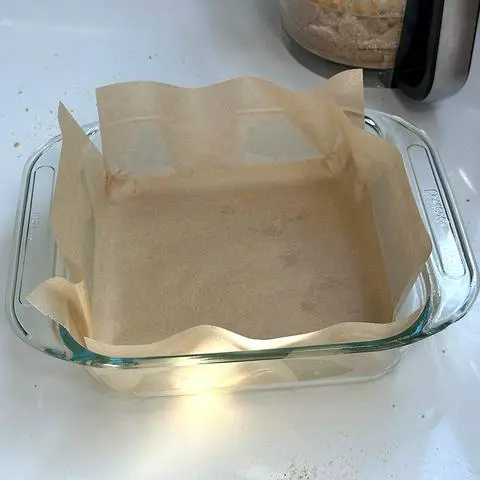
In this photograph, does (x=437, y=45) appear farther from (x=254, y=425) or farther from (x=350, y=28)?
(x=254, y=425)

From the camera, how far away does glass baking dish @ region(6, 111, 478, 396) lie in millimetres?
380

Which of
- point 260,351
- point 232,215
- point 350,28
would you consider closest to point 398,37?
point 350,28

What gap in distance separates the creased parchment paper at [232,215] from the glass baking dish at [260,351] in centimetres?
2

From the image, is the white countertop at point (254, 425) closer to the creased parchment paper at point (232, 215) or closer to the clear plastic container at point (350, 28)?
the creased parchment paper at point (232, 215)

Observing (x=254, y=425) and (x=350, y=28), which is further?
(x=350, y=28)

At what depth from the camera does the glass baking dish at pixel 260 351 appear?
1.25 ft

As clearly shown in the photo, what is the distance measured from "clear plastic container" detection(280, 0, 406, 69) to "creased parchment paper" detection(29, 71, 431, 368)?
75 mm

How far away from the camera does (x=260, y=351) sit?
376mm

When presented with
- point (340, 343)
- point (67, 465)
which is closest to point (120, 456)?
point (67, 465)

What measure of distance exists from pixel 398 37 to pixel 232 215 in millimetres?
191

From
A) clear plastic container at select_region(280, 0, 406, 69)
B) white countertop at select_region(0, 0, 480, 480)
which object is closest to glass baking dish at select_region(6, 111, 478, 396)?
white countertop at select_region(0, 0, 480, 480)

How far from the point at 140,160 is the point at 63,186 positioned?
99 millimetres

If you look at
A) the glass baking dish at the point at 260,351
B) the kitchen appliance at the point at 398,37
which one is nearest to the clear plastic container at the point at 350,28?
the kitchen appliance at the point at 398,37

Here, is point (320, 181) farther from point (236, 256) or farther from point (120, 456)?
point (120, 456)
